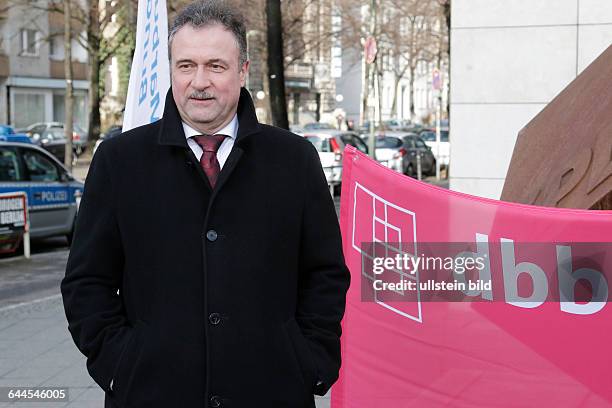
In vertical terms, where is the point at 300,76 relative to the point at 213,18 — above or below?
above

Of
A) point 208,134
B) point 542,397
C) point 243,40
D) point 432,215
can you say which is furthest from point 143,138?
point 542,397

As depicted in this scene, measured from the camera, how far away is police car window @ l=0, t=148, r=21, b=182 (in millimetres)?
13742

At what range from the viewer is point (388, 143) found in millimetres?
30094

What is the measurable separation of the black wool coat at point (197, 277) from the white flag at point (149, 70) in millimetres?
3293

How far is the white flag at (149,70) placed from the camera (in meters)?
6.11

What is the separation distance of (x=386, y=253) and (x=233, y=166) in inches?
65.2

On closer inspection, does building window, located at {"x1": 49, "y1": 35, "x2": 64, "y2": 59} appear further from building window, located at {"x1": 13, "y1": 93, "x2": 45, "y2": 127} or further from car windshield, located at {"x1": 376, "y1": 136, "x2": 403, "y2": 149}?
car windshield, located at {"x1": 376, "y1": 136, "x2": 403, "y2": 149}

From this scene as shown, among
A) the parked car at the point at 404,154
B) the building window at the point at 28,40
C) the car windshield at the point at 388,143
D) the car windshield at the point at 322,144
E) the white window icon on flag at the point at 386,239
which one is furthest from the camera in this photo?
the building window at the point at 28,40

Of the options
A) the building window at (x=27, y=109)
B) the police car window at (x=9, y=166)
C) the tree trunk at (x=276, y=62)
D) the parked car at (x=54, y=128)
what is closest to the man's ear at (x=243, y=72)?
the police car window at (x=9, y=166)

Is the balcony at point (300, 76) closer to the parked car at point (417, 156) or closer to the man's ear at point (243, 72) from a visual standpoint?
the parked car at point (417, 156)

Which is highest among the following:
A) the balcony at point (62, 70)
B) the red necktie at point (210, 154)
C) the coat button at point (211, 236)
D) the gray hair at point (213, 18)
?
the balcony at point (62, 70)

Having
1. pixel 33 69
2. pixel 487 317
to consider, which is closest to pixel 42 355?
pixel 487 317

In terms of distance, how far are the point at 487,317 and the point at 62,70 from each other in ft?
184

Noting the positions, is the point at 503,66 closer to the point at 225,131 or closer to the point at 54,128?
the point at 225,131
